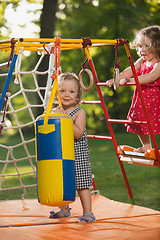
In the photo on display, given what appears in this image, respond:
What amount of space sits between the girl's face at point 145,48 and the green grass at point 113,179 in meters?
1.76

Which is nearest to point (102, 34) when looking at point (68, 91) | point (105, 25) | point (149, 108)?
point (105, 25)

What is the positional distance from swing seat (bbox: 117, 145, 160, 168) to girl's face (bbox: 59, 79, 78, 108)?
0.73 meters

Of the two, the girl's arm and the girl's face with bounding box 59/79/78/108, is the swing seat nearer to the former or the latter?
the girl's arm

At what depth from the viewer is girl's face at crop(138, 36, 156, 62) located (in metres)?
3.65

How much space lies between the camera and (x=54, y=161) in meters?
2.73

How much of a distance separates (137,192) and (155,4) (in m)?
8.44

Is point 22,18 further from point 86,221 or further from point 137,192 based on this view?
point 86,221

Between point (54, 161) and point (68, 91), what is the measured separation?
66 centimetres

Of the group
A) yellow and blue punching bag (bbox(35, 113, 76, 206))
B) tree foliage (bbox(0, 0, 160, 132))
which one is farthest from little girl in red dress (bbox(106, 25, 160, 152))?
tree foliage (bbox(0, 0, 160, 132))

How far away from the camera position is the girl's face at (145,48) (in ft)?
12.0

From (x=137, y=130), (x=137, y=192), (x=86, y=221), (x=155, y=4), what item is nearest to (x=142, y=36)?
(x=137, y=130)

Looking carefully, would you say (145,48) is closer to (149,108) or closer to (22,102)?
(149,108)

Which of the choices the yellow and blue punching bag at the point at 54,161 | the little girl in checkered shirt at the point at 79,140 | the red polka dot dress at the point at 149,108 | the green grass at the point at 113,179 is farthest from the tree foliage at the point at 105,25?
the yellow and blue punching bag at the point at 54,161

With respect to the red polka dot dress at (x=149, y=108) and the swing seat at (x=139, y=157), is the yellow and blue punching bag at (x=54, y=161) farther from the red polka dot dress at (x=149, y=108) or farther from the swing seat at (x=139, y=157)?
the red polka dot dress at (x=149, y=108)
